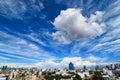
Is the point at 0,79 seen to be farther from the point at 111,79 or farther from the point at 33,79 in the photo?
the point at 111,79

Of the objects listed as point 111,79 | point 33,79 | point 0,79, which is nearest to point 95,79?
point 111,79

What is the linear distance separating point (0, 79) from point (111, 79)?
5745 centimetres

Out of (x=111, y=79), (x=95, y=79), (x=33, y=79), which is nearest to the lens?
(x=95, y=79)

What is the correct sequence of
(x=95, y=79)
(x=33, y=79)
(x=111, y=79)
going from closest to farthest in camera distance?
(x=95, y=79)
(x=33, y=79)
(x=111, y=79)

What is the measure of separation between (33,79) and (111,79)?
40.2 metres

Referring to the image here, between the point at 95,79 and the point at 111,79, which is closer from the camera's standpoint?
the point at 95,79

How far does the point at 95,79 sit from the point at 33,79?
29472 mm

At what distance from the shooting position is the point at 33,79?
265 ft

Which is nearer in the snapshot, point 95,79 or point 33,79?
point 95,79

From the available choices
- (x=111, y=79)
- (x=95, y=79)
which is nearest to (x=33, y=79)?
(x=95, y=79)

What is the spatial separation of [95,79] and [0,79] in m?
47.8

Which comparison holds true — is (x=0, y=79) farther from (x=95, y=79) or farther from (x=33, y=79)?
(x=95, y=79)

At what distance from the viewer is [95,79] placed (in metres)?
74.7

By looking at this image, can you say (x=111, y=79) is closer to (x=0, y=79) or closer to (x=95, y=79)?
(x=95, y=79)
